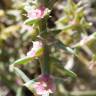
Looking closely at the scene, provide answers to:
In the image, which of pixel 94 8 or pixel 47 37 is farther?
pixel 94 8

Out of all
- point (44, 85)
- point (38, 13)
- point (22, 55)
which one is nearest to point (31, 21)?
point (38, 13)

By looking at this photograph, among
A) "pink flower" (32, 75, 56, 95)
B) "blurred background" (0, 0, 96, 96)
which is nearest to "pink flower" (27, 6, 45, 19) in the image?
"pink flower" (32, 75, 56, 95)

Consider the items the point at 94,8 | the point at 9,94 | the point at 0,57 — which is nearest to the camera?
the point at 9,94

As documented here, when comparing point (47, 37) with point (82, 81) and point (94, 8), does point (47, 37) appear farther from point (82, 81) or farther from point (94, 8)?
point (94, 8)

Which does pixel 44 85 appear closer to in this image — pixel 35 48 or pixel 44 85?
pixel 44 85

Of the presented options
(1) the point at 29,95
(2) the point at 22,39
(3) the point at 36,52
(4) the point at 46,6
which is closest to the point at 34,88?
(3) the point at 36,52

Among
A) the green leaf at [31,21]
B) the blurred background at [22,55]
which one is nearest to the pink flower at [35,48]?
the green leaf at [31,21]

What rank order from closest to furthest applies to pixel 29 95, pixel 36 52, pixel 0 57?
pixel 36 52 < pixel 29 95 < pixel 0 57

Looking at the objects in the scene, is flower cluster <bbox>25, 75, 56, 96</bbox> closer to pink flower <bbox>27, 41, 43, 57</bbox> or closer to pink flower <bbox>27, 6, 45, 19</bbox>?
pink flower <bbox>27, 41, 43, 57</bbox>

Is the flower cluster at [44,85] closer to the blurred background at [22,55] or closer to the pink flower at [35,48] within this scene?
the pink flower at [35,48]

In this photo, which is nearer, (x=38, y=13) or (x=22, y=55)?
(x=38, y=13)
